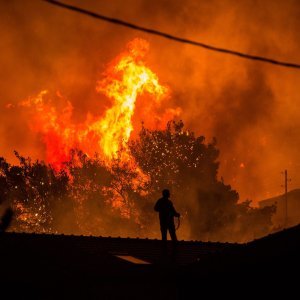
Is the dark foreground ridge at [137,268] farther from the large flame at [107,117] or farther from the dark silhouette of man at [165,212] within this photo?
the large flame at [107,117]

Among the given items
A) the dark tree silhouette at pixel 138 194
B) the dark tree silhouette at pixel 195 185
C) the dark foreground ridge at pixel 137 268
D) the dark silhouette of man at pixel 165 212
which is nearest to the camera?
the dark foreground ridge at pixel 137 268

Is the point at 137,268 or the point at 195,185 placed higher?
the point at 195,185

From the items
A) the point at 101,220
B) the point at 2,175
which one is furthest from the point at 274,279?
the point at 2,175

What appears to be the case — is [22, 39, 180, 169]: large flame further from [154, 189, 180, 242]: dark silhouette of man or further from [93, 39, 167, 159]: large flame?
[154, 189, 180, 242]: dark silhouette of man

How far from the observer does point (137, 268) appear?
15.9 m

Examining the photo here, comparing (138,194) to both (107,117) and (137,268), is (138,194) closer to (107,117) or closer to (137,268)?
(107,117)

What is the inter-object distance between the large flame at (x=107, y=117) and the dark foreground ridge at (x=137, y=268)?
4295cm

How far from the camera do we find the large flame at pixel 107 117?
63.2 m

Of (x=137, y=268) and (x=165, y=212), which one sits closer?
(x=137, y=268)

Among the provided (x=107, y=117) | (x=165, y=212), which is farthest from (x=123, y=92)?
(x=165, y=212)

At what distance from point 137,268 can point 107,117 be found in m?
49.9

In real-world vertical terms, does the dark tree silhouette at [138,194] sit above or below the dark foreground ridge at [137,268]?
above

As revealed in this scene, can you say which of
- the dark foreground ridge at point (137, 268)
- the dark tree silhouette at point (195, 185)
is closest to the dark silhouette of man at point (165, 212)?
the dark foreground ridge at point (137, 268)

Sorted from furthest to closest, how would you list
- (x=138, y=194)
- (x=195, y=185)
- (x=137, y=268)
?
(x=138, y=194) → (x=195, y=185) → (x=137, y=268)
